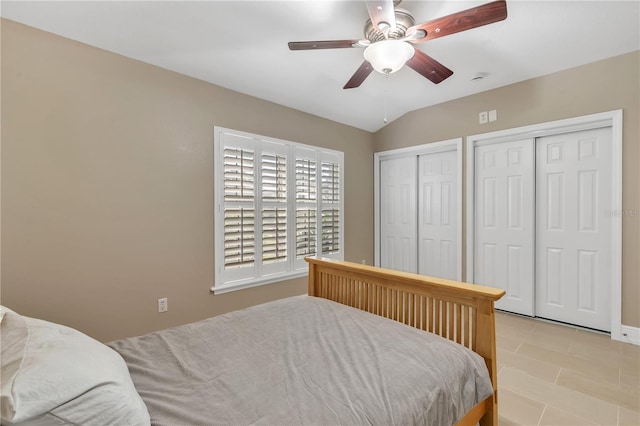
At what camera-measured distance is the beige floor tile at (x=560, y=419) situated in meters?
1.67

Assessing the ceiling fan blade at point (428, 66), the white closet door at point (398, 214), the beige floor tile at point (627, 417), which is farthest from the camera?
the white closet door at point (398, 214)

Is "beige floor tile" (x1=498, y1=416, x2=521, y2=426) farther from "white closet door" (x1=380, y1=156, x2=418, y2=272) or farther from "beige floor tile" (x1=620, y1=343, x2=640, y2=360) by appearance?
"white closet door" (x1=380, y1=156, x2=418, y2=272)

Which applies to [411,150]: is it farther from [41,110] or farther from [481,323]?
[41,110]

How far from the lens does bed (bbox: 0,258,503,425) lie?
76cm

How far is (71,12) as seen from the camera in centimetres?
194

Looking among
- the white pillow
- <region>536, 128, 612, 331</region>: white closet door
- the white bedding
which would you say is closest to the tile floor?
<region>536, 128, 612, 331</region>: white closet door

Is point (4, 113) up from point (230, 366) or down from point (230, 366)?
up

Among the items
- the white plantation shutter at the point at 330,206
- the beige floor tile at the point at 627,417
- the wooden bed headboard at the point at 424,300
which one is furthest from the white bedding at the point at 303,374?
the white plantation shutter at the point at 330,206

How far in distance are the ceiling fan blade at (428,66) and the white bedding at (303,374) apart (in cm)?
167

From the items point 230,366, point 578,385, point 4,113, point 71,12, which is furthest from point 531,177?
point 4,113

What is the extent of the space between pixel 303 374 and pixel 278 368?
111mm

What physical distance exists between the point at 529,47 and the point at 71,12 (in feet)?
11.2

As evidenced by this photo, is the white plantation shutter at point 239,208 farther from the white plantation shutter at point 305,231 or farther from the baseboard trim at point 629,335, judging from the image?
the baseboard trim at point 629,335

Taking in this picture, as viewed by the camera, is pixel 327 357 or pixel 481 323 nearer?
pixel 327 357
